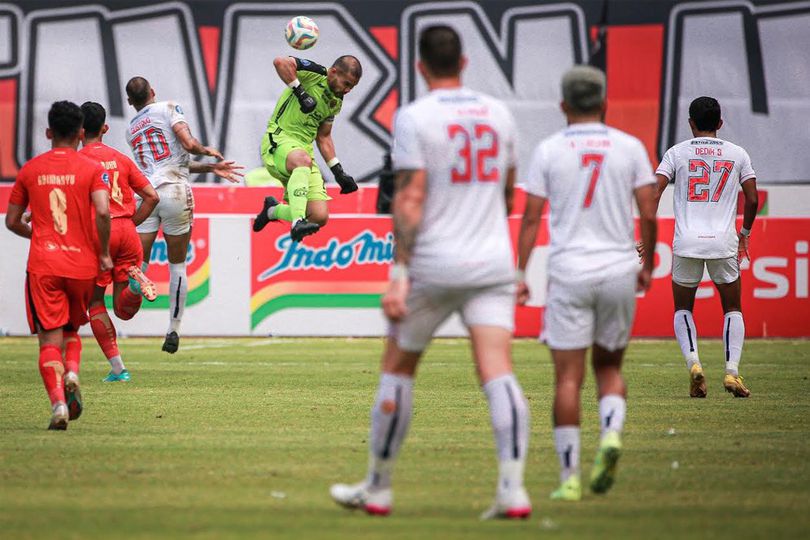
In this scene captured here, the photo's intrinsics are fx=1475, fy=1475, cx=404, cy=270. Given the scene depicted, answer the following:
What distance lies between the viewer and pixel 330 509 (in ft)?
22.1

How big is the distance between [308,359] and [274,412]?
5119mm

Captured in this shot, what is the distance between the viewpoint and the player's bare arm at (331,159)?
1451 cm

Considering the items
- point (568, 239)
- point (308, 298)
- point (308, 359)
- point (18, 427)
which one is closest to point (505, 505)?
point (568, 239)

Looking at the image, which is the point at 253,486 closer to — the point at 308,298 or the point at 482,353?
the point at 482,353

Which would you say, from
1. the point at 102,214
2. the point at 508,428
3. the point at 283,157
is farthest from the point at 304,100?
the point at 508,428

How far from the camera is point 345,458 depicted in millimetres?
8531

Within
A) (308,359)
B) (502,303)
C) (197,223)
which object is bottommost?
(308,359)

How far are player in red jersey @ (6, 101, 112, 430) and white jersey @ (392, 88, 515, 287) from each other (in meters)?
3.76

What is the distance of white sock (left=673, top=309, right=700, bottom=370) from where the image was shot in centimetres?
1215

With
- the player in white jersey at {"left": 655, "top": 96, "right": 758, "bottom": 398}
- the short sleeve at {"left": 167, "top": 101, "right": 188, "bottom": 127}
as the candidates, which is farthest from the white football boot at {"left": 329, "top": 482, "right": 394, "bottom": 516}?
the short sleeve at {"left": 167, "top": 101, "right": 188, "bottom": 127}

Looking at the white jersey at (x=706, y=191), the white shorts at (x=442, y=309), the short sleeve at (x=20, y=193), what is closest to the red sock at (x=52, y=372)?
the short sleeve at (x=20, y=193)

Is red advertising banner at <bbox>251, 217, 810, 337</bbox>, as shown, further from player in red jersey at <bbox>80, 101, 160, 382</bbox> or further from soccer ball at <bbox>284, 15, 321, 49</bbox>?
player in red jersey at <bbox>80, 101, 160, 382</bbox>

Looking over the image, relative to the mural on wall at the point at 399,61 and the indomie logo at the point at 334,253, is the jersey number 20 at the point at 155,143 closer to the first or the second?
the indomie logo at the point at 334,253

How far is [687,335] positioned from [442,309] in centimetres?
615
